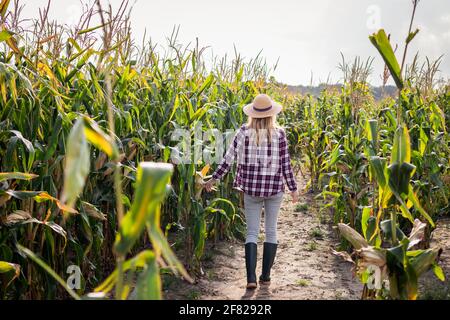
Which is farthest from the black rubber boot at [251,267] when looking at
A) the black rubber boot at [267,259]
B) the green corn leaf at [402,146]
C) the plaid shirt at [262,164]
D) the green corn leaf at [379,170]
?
the green corn leaf at [402,146]

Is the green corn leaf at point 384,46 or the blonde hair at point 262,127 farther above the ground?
the green corn leaf at point 384,46

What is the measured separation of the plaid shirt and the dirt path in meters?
0.86

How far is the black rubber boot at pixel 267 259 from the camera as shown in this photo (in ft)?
14.5

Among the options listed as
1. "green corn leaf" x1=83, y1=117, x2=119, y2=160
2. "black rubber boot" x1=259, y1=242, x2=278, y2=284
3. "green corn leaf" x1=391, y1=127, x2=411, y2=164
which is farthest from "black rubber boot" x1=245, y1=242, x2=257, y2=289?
"green corn leaf" x1=83, y1=117, x2=119, y2=160

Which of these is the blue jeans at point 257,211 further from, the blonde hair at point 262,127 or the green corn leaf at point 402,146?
the green corn leaf at point 402,146

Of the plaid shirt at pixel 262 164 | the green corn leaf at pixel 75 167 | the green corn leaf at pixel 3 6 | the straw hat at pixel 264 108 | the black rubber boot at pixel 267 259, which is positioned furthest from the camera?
the black rubber boot at pixel 267 259

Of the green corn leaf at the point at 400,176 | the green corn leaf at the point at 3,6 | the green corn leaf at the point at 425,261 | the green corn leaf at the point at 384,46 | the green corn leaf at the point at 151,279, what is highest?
the green corn leaf at the point at 3,6

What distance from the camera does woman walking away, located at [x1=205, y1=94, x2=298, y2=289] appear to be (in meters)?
4.21

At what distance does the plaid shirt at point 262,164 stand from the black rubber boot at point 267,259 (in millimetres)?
499

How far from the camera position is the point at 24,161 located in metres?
3.17

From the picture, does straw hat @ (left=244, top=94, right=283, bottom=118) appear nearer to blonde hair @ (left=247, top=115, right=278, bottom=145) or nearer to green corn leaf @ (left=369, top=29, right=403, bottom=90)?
blonde hair @ (left=247, top=115, right=278, bottom=145)

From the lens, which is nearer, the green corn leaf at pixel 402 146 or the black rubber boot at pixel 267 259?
the green corn leaf at pixel 402 146
